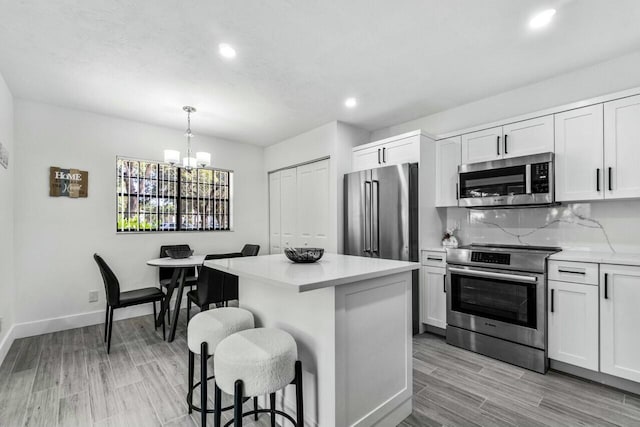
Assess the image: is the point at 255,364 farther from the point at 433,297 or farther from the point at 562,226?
the point at 562,226

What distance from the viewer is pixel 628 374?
7.10 ft

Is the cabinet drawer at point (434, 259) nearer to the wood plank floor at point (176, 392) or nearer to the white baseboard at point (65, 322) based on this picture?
the wood plank floor at point (176, 392)

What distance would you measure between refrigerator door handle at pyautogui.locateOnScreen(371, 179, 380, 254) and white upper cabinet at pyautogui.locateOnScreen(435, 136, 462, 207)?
695mm

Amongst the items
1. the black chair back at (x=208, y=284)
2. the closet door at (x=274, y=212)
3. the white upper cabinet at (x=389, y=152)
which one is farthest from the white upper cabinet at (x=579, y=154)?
the closet door at (x=274, y=212)

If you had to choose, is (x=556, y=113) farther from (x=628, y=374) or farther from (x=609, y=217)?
(x=628, y=374)

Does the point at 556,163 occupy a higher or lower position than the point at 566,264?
higher

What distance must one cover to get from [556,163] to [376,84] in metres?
1.81

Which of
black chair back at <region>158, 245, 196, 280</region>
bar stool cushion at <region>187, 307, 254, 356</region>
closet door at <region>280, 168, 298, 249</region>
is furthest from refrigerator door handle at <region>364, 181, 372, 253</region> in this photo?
black chair back at <region>158, 245, 196, 280</region>

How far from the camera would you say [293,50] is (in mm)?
2443

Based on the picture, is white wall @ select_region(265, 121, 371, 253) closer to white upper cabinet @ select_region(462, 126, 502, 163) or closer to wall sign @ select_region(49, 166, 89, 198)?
white upper cabinet @ select_region(462, 126, 502, 163)

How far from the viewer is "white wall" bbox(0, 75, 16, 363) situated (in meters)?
2.80

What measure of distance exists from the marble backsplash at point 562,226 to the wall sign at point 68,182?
4571 millimetres

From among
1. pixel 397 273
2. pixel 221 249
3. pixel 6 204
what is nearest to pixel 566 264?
pixel 397 273

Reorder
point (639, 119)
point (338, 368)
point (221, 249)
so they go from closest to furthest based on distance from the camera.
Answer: point (338, 368) → point (639, 119) → point (221, 249)
